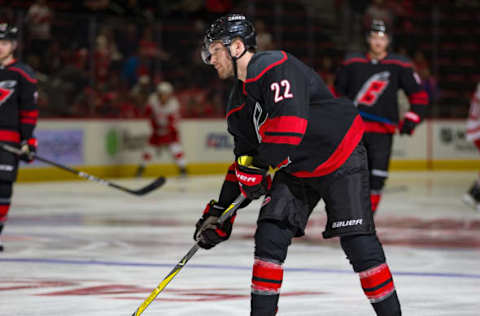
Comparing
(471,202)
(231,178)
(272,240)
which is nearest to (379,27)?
(471,202)

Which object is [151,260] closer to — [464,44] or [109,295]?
[109,295]

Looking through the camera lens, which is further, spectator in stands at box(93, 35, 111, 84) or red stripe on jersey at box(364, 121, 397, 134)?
spectator in stands at box(93, 35, 111, 84)

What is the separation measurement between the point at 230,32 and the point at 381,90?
12.3ft

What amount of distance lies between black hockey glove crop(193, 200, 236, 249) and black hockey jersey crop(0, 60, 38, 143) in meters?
2.85

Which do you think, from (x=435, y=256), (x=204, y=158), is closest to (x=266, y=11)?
(x=204, y=158)

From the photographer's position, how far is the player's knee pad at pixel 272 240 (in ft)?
11.0

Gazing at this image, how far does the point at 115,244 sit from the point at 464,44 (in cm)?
1107

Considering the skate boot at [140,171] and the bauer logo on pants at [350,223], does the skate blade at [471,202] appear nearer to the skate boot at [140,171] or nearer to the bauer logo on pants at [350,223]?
the skate boot at [140,171]

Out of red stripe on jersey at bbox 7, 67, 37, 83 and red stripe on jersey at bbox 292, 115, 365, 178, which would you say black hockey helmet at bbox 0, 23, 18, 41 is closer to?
red stripe on jersey at bbox 7, 67, 37, 83

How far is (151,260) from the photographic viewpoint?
583cm

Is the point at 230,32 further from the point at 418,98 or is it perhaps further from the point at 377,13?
the point at 377,13

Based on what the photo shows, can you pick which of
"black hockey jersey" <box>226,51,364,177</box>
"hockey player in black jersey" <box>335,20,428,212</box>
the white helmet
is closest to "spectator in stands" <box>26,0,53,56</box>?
the white helmet

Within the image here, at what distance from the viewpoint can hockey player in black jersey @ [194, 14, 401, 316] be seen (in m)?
3.24

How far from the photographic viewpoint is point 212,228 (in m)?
3.60
